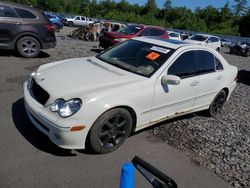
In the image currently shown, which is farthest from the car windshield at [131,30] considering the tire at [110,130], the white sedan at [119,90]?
the tire at [110,130]

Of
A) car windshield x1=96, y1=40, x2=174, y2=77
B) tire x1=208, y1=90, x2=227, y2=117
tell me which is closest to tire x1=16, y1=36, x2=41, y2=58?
car windshield x1=96, y1=40, x2=174, y2=77

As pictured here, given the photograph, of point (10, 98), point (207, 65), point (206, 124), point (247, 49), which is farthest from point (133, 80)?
point (247, 49)

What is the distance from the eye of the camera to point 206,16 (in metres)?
81.1

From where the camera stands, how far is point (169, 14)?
86562mm

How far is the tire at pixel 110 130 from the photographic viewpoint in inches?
142

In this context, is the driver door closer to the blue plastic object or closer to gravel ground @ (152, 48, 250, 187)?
gravel ground @ (152, 48, 250, 187)

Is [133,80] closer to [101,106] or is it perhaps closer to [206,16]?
[101,106]

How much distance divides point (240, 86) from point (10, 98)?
→ 317 inches

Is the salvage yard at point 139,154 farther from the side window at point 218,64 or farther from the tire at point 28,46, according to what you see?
the tire at point 28,46

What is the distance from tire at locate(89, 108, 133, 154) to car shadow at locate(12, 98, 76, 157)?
417 mm

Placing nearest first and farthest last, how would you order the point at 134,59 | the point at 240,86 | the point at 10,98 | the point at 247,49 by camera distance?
the point at 134,59 → the point at 10,98 → the point at 240,86 → the point at 247,49

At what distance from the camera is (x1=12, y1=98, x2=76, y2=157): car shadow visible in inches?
148

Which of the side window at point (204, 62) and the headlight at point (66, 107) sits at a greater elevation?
the side window at point (204, 62)

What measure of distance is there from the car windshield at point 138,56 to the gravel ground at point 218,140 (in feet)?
3.99
